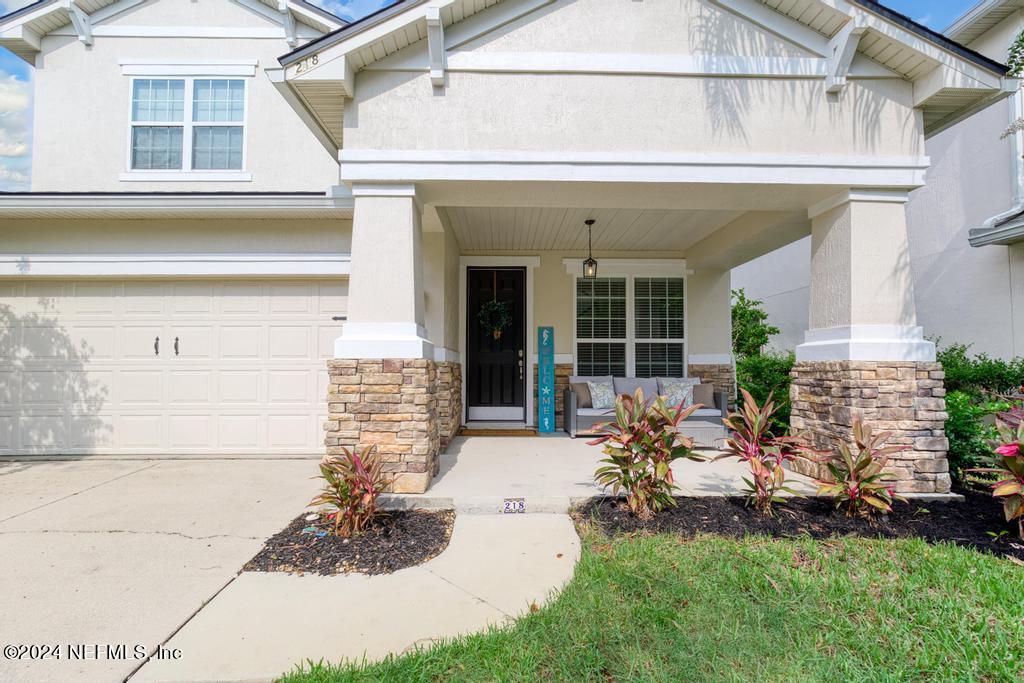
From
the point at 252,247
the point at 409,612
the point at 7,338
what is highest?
the point at 252,247

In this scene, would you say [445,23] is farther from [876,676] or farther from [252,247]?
[876,676]

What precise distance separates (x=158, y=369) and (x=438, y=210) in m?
4.02

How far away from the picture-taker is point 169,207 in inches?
220

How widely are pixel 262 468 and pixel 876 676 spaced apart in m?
5.56

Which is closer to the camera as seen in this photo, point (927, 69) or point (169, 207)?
point (927, 69)

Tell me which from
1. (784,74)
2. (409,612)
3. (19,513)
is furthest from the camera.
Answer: (784,74)

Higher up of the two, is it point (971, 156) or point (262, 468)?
point (971, 156)

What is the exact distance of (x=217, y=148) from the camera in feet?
23.3

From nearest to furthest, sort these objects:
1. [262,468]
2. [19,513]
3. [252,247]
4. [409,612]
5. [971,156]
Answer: [409,612] < [19,513] < [262,468] < [252,247] < [971,156]

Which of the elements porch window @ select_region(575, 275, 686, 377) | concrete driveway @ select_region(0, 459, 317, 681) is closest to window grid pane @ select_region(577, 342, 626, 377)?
porch window @ select_region(575, 275, 686, 377)

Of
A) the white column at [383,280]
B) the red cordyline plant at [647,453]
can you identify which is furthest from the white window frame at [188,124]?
the red cordyline plant at [647,453]

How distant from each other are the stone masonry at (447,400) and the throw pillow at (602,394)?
2.12 meters

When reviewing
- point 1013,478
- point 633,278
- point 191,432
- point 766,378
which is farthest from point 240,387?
point 766,378

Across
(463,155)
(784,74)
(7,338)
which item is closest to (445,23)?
(463,155)
